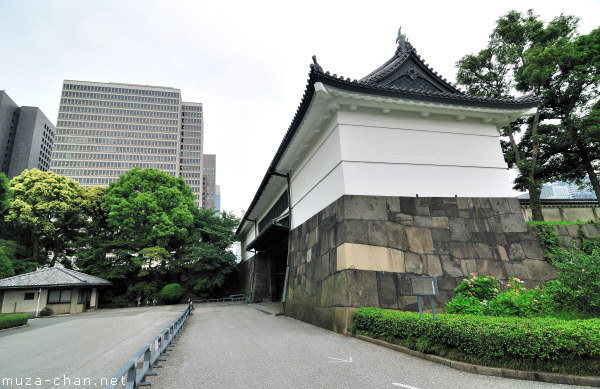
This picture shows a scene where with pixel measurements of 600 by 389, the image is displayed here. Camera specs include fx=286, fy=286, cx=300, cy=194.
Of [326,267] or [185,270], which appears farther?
[185,270]

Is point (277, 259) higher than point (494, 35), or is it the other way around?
point (494, 35)

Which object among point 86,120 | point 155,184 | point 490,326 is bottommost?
point 490,326

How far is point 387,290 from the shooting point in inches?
324

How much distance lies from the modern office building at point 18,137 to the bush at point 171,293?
77519 millimetres

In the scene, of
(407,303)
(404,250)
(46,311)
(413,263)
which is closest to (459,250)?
(413,263)

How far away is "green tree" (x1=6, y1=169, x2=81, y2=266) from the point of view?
1067 inches

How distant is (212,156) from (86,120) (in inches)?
2245

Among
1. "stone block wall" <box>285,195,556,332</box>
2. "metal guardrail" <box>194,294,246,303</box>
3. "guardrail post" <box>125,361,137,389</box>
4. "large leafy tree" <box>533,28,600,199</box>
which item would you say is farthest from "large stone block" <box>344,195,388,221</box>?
"metal guardrail" <box>194,294,246,303</box>

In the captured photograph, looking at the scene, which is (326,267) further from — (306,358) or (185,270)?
(185,270)

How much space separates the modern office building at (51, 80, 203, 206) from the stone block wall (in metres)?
83.9

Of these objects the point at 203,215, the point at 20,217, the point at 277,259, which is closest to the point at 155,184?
the point at 203,215

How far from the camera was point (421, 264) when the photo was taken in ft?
29.1

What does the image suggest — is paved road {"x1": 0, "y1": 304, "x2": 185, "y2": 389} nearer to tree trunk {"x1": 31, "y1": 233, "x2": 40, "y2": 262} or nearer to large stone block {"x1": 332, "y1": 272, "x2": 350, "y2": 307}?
large stone block {"x1": 332, "y1": 272, "x2": 350, "y2": 307}

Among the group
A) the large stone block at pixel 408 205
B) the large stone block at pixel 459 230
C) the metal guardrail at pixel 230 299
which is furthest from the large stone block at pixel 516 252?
the metal guardrail at pixel 230 299
